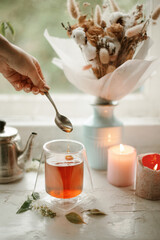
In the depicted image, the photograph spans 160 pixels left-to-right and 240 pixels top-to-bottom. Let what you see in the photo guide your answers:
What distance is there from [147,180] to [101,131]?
234mm

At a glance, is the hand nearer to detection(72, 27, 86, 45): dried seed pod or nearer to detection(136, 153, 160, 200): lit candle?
detection(72, 27, 86, 45): dried seed pod

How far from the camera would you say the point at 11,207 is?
81 centimetres

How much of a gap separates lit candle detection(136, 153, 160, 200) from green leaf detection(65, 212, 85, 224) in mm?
219

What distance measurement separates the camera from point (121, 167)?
0.94 meters

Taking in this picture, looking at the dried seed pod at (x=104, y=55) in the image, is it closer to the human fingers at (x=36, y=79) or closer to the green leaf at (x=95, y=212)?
the human fingers at (x=36, y=79)

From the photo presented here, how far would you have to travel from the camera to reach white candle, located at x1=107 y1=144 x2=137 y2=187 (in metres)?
0.94

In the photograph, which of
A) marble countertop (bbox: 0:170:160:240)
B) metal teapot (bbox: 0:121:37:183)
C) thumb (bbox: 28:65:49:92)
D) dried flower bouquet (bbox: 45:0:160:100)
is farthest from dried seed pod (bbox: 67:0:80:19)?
marble countertop (bbox: 0:170:160:240)

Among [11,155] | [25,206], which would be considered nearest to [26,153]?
[11,155]

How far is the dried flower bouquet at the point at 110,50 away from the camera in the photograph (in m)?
0.88

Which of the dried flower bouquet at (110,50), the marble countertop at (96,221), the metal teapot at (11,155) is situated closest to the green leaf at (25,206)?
the marble countertop at (96,221)

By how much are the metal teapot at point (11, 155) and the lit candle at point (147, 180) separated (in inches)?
13.4

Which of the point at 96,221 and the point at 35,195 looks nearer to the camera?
the point at 96,221

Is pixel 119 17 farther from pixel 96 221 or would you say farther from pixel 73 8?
pixel 96 221

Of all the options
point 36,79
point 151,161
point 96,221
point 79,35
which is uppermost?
point 79,35
